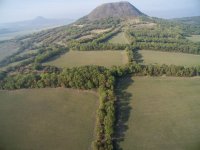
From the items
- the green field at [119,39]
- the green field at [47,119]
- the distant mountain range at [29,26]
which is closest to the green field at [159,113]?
the green field at [47,119]

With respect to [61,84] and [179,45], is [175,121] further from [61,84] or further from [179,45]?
[179,45]

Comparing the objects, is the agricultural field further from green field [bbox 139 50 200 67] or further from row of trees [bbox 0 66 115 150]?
green field [bbox 139 50 200 67]

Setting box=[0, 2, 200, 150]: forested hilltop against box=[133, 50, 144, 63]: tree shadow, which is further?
box=[133, 50, 144, 63]: tree shadow

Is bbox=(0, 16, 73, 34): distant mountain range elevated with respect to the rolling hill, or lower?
lower

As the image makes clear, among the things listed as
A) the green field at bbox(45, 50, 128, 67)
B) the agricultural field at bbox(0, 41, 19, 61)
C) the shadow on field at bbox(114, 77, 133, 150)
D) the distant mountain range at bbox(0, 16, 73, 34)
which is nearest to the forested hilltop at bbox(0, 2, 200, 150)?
the agricultural field at bbox(0, 41, 19, 61)

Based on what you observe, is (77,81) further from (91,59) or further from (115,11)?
(115,11)

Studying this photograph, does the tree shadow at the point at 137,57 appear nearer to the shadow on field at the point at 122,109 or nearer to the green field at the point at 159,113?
the green field at the point at 159,113

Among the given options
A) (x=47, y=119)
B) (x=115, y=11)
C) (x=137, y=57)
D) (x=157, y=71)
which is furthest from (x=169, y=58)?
(x=115, y=11)
